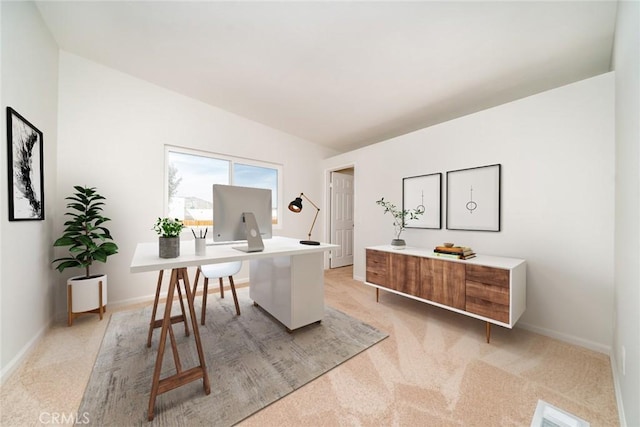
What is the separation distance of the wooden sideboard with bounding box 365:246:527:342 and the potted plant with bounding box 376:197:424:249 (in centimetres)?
21

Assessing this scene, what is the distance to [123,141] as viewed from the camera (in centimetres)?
279

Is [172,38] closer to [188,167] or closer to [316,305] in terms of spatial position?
[188,167]

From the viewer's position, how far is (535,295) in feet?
7.29

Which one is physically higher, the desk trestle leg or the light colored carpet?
the desk trestle leg

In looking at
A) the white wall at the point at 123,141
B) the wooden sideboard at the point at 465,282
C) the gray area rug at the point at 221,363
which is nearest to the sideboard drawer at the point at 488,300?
the wooden sideboard at the point at 465,282

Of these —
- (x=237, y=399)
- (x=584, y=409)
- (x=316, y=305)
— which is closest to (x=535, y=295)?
(x=584, y=409)

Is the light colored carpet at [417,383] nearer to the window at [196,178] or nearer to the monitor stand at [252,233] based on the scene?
the monitor stand at [252,233]

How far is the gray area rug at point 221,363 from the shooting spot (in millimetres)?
1305

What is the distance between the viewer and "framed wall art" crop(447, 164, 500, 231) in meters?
2.46

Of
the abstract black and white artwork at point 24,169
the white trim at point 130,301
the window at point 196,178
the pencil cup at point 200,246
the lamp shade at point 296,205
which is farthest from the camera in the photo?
the window at point 196,178

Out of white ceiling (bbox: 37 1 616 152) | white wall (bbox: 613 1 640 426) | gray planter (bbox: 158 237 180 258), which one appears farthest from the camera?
white ceiling (bbox: 37 1 616 152)

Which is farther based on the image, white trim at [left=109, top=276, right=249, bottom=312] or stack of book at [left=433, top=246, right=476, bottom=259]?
white trim at [left=109, top=276, right=249, bottom=312]

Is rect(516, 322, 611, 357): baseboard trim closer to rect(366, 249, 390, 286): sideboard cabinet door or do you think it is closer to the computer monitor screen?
rect(366, 249, 390, 286): sideboard cabinet door

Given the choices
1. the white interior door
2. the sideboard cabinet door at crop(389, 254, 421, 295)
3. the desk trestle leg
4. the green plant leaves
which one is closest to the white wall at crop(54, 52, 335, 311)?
the green plant leaves
